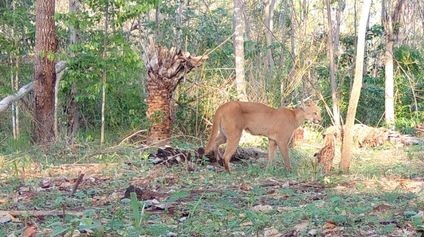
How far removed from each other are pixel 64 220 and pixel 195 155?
5.06 metres

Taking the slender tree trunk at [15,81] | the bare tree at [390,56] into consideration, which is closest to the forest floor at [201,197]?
the slender tree trunk at [15,81]

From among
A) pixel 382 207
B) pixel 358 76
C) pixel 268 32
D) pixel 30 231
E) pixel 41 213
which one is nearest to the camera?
pixel 30 231

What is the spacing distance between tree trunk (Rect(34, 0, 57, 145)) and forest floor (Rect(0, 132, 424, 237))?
1.71 meters

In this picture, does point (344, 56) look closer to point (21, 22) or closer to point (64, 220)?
point (21, 22)

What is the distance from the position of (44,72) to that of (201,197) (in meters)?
7.66

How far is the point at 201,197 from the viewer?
7039 millimetres

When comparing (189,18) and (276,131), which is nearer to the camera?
(276,131)

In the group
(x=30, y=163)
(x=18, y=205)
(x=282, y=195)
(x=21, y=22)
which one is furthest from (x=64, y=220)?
(x=21, y=22)

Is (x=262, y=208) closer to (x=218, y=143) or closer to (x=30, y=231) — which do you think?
(x=30, y=231)

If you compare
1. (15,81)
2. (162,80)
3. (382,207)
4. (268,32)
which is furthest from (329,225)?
(268,32)

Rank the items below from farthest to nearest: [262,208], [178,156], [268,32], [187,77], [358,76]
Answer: [268,32], [187,77], [178,156], [358,76], [262,208]

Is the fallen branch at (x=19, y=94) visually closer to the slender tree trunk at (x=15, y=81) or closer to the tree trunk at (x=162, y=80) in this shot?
the slender tree trunk at (x=15, y=81)

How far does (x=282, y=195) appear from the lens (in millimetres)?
7562

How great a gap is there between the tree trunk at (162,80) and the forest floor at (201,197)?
1.75 metres
